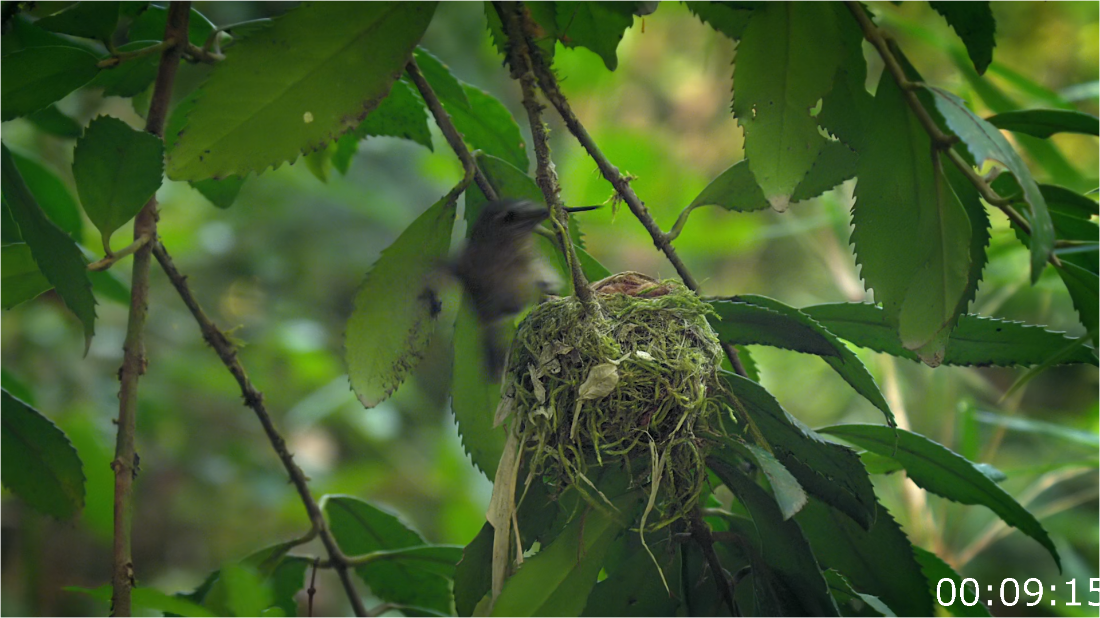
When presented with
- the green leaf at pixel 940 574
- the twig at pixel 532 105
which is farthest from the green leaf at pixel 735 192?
the green leaf at pixel 940 574

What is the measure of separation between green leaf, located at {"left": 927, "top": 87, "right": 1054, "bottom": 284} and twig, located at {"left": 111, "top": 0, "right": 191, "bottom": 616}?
660 mm

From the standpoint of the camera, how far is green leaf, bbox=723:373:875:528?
651 mm

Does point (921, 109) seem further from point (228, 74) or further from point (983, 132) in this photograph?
point (228, 74)

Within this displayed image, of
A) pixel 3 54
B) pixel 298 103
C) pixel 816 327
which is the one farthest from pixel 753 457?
pixel 3 54

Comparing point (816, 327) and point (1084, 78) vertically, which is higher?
point (1084, 78)

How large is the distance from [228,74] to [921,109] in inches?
20.2

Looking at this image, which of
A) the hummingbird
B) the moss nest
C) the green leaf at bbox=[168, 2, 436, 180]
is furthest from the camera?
the hummingbird

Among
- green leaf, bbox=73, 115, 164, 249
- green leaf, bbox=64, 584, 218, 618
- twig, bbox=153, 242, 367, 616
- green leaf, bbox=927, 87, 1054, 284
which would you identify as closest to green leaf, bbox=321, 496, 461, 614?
twig, bbox=153, 242, 367, 616

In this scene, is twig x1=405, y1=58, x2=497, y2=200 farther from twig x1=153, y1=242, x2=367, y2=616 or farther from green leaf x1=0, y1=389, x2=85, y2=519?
green leaf x1=0, y1=389, x2=85, y2=519

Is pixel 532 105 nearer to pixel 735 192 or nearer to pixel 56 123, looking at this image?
pixel 735 192

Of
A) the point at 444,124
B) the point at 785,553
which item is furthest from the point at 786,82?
the point at 785,553

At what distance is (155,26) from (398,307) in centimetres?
52

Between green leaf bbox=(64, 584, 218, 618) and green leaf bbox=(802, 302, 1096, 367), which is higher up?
green leaf bbox=(802, 302, 1096, 367)

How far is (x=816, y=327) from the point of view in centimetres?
65
